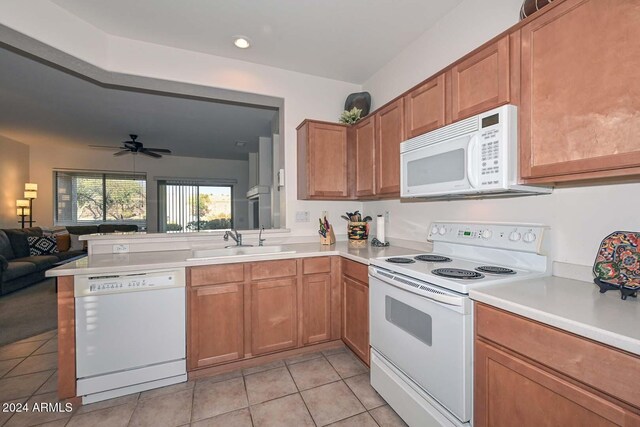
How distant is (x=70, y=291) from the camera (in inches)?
65.9

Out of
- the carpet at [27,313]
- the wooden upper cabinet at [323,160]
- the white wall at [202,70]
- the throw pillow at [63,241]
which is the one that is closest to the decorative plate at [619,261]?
the wooden upper cabinet at [323,160]

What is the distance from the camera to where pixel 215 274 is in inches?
78.7

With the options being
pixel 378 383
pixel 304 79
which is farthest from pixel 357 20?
pixel 378 383

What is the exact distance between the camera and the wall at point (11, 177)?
4.93 metres

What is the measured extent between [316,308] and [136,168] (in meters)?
6.24

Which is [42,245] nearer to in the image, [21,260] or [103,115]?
[21,260]

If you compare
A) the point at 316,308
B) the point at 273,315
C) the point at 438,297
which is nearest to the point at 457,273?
the point at 438,297

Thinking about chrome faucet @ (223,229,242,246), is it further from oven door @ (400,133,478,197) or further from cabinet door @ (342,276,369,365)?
oven door @ (400,133,478,197)

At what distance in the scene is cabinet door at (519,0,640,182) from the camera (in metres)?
0.96

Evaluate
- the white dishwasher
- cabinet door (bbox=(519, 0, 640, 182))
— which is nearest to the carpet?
the white dishwasher

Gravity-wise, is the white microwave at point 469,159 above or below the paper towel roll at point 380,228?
above

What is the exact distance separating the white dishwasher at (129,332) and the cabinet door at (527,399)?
1806 millimetres

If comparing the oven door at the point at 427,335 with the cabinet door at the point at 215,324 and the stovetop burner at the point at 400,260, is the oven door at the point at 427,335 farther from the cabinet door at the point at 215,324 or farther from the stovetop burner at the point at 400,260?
the cabinet door at the point at 215,324

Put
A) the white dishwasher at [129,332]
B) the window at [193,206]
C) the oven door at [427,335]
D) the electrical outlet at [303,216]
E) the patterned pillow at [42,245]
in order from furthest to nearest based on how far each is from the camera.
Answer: the window at [193,206]
the patterned pillow at [42,245]
the electrical outlet at [303,216]
the white dishwasher at [129,332]
the oven door at [427,335]
